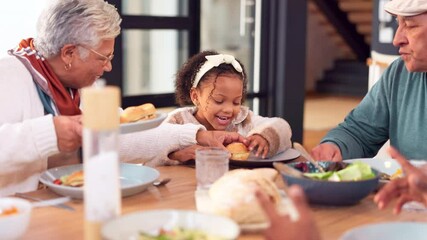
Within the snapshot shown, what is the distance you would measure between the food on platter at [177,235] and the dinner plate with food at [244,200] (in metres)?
0.16

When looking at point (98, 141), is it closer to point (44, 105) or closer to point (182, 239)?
point (182, 239)

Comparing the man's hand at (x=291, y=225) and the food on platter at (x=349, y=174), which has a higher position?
the man's hand at (x=291, y=225)

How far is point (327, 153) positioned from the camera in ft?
6.49

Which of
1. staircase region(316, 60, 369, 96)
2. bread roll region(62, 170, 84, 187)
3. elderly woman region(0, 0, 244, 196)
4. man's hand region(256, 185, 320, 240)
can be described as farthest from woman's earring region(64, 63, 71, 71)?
staircase region(316, 60, 369, 96)

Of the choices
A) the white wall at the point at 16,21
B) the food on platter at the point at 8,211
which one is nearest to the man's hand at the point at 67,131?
the food on platter at the point at 8,211

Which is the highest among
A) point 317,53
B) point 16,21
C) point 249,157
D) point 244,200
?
point 16,21

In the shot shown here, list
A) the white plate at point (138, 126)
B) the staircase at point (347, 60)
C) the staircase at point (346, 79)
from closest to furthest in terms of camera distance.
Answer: the white plate at point (138, 126) < the staircase at point (347, 60) < the staircase at point (346, 79)

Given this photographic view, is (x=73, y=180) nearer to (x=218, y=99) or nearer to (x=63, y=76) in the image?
(x=63, y=76)

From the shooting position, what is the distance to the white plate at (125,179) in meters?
1.41

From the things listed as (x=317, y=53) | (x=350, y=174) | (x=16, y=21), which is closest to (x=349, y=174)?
(x=350, y=174)

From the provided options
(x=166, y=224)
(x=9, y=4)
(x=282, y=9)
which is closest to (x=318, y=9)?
(x=282, y=9)

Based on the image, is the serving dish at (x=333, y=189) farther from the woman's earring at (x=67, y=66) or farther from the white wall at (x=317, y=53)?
the white wall at (x=317, y=53)

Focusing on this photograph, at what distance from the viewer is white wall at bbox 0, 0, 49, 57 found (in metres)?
3.26

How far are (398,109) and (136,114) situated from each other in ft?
3.64
